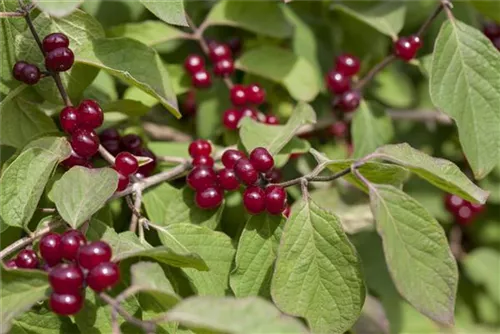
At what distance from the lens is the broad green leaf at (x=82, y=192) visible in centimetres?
112

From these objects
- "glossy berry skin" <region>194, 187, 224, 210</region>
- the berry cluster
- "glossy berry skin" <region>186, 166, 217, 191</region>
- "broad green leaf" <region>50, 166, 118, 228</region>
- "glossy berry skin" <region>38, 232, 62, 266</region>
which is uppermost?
"broad green leaf" <region>50, 166, 118, 228</region>

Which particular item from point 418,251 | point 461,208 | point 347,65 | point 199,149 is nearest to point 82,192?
point 199,149

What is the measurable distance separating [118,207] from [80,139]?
282 mm

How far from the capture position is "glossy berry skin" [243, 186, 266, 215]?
1245 mm

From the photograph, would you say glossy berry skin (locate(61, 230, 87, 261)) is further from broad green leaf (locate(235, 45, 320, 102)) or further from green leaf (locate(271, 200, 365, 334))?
broad green leaf (locate(235, 45, 320, 102))

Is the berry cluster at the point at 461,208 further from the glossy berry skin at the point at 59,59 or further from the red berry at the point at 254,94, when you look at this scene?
the glossy berry skin at the point at 59,59

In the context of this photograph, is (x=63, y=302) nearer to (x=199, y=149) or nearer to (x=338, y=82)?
(x=199, y=149)

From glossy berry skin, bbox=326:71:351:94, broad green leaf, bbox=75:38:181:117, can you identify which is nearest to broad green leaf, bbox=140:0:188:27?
broad green leaf, bbox=75:38:181:117

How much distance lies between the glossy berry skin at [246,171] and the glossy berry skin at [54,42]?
34 cm

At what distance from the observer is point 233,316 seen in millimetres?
856

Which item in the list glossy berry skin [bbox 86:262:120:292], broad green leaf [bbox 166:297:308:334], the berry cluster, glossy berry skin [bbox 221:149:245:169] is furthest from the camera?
the berry cluster

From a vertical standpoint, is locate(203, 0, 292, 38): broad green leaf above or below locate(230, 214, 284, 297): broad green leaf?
above

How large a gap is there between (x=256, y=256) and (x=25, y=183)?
1.25ft

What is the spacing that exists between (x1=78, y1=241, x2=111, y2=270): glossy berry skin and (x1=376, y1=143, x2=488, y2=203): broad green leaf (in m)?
0.42
